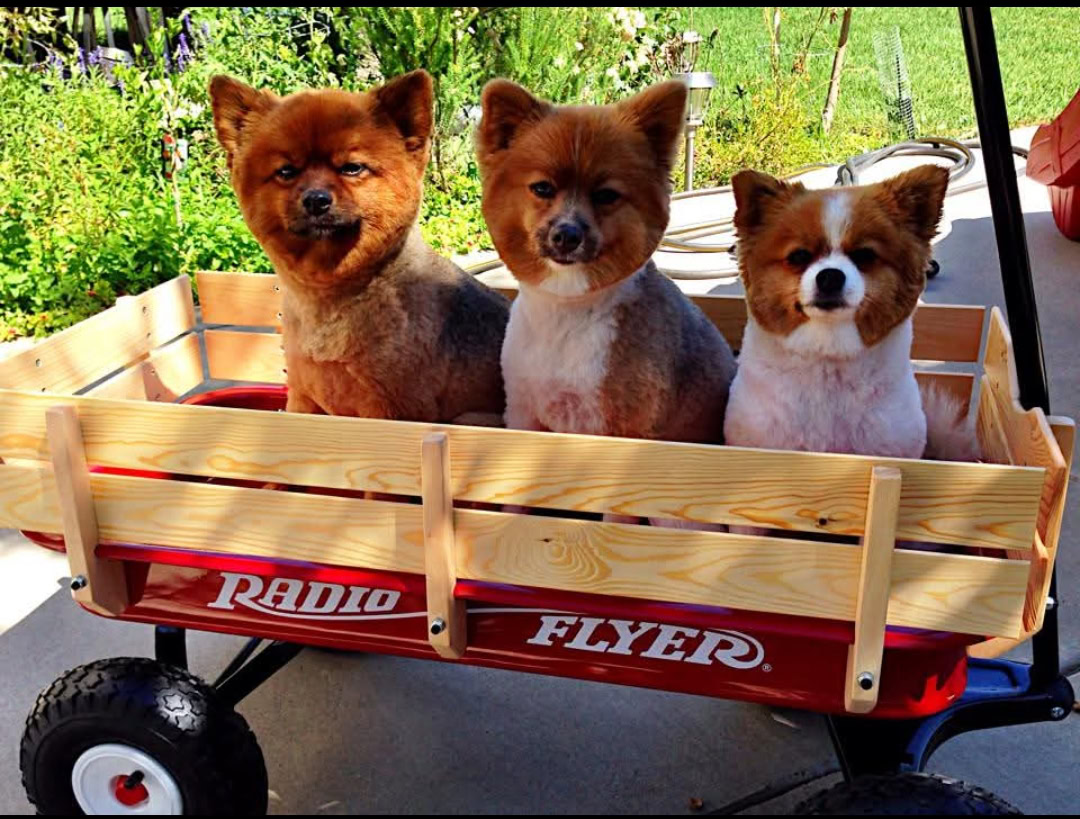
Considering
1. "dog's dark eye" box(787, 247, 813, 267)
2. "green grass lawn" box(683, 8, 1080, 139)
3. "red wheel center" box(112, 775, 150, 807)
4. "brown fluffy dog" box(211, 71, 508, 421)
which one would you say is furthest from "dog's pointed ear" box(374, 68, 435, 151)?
"green grass lawn" box(683, 8, 1080, 139)

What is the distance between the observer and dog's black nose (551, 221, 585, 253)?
1687 mm

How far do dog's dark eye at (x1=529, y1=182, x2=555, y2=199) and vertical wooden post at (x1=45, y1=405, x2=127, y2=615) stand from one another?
2.83ft

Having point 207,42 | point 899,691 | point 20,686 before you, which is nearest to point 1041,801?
point 899,691

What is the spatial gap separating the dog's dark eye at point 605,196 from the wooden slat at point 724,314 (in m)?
0.73

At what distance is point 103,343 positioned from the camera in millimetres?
2365

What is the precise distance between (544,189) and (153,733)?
1.16 m

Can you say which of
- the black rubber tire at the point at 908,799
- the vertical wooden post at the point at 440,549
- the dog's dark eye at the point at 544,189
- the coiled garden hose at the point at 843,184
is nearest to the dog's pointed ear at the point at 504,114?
the dog's dark eye at the point at 544,189

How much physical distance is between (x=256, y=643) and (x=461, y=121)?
422 centimetres

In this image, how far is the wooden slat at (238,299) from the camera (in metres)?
2.66

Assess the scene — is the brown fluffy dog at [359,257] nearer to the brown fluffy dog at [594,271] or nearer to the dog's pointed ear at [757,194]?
the brown fluffy dog at [594,271]

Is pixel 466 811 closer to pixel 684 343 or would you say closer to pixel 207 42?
pixel 684 343

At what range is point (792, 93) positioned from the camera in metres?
7.43

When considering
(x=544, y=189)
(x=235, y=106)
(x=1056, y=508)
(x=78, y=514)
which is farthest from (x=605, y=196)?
(x=78, y=514)

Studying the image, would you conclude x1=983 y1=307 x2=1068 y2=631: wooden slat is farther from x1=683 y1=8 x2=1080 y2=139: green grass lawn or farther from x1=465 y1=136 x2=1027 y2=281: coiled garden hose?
x1=683 y1=8 x2=1080 y2=139: green grass lawn
